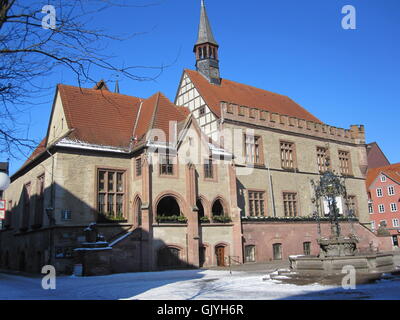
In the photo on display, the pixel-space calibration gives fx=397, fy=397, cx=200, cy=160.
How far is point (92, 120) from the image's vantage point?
90.9 feet

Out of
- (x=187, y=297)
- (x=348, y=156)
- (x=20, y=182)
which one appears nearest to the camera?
(x=187, y=297)

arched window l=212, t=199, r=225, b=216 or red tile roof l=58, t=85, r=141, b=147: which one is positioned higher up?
red tile roof l=58, t=85, r=141, b=147

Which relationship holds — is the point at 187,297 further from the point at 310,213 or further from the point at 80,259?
the point at 310,213

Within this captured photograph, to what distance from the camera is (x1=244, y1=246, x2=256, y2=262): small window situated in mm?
28219

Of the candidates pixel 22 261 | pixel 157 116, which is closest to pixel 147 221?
pixel 157 116

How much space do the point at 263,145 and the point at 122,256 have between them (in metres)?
17.1

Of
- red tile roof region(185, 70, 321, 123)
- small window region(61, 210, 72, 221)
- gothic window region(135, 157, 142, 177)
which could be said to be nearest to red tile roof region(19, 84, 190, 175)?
gothic window region(135, 157, 142, 177)

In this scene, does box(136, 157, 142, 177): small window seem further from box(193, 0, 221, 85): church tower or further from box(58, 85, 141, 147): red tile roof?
box(193, 0, 221, 85): church tower

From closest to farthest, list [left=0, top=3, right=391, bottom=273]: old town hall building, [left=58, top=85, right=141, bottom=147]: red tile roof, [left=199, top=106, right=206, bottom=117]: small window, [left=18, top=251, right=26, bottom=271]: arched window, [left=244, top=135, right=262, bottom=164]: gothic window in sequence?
[left=0, top=3, right=391, bottom=273]: old town hall building, [left=58, top=85, right=141, bottom=147]: red tile roof, [left=18, top=251, right=26, bottom=271]: arched window, [left=244, top=135, right=262, bottom=164]: gothic window, [left=199, top=106, right=206, bottom=117]: small window

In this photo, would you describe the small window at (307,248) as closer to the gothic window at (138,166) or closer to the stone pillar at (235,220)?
the stone pillar at (235,220)

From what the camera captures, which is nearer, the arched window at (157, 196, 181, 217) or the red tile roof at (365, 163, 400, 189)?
the arched window at (157, 196, 181, 217)

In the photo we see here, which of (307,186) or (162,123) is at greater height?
(162,123)
